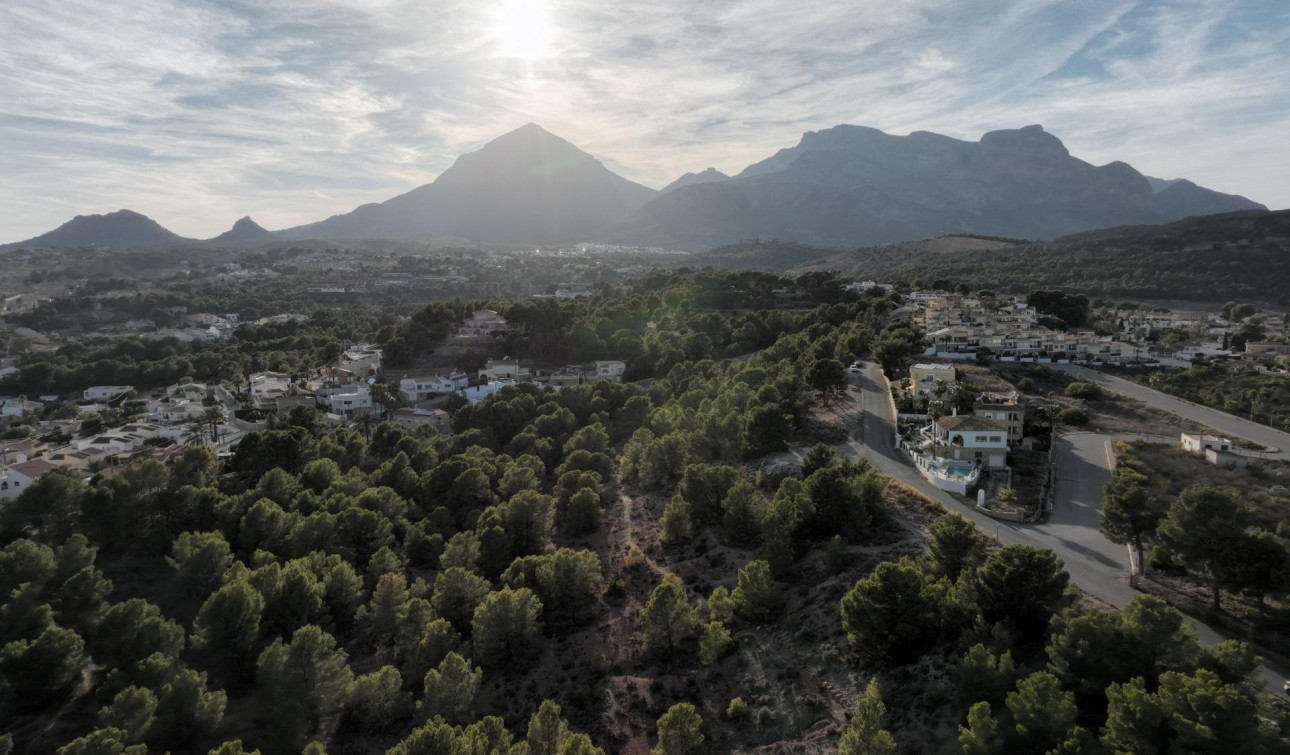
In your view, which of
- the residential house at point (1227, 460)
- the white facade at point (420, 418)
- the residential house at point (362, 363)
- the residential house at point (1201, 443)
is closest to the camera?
the residential house at point (1227, 460)

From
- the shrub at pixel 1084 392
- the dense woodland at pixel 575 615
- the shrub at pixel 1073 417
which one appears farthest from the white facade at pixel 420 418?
the shrub at pixel 1084 392

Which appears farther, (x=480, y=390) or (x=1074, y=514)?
(x=480, y=390)

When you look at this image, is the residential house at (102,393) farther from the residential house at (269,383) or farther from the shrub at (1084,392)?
the shrub at (1084,392)

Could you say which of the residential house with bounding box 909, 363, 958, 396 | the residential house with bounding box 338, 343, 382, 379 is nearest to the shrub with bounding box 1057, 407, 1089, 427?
the residential house with bounding box 909, 363, 958, 396

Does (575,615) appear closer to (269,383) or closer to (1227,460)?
→ (1227,460)

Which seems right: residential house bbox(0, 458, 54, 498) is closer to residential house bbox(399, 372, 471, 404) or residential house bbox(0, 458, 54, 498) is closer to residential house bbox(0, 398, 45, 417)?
residential house bbox(399, 372, 471, 404)

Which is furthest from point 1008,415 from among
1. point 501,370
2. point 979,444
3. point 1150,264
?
point 1150,264

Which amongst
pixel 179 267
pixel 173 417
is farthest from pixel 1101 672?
pixel 179 267

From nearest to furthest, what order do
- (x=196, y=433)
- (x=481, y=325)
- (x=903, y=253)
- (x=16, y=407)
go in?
(x=196, y=433) < (x=16, y=407) < (x=481, y=325) < (x=903, y=253)
